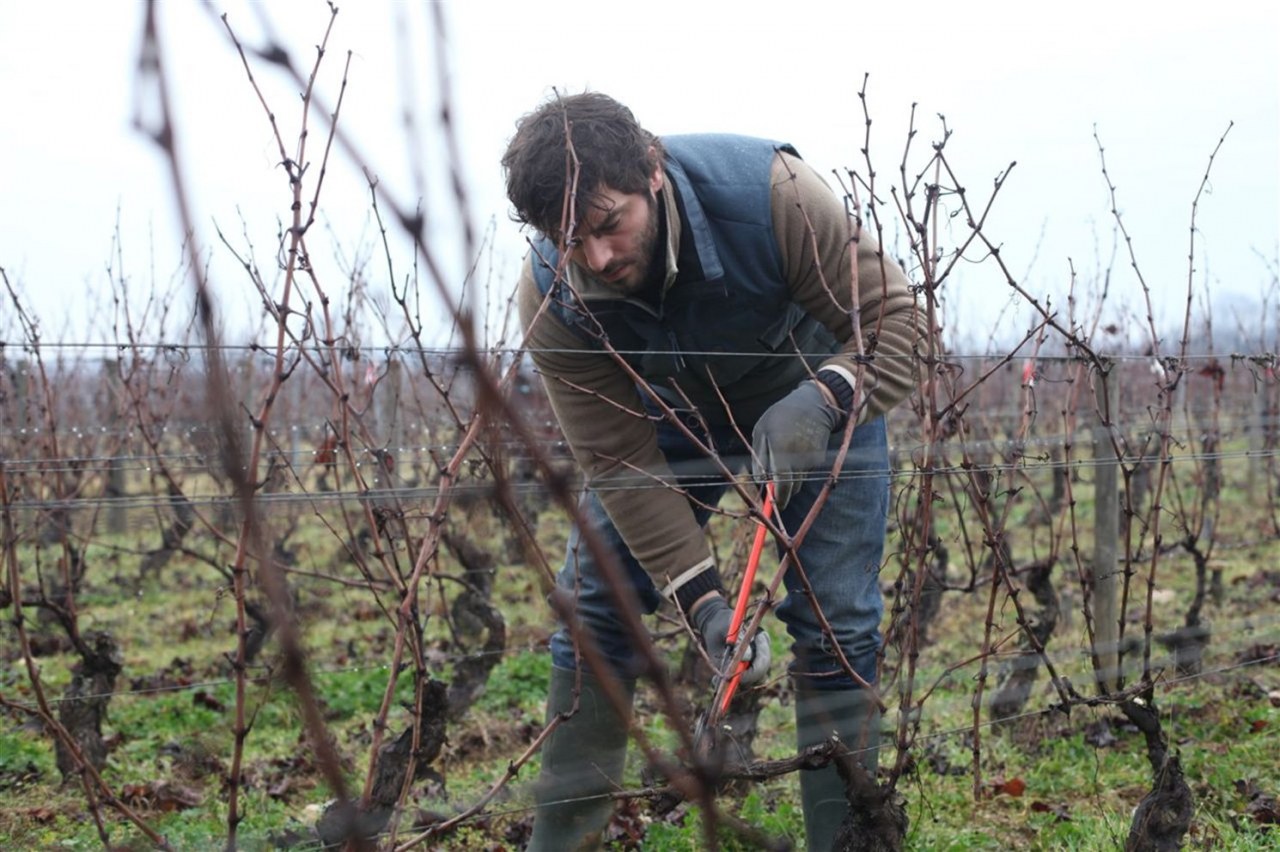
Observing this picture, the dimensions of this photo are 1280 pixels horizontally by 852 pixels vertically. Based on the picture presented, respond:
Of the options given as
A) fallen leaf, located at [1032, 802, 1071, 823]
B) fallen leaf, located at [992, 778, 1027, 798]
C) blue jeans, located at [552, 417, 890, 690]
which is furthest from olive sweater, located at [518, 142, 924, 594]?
fallen leaf, located at [992, 778, 1027, 798]

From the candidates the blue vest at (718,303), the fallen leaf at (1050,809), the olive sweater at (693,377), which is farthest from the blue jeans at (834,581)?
the fallen leaf at (1050,809)

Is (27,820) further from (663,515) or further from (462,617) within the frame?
(462,617)

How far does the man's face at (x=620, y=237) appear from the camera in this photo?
7.21 feet

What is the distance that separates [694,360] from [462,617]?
141 inches

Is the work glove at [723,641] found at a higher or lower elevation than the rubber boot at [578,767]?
higher

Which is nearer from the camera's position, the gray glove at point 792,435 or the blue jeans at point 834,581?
the gray glove at point 792,435

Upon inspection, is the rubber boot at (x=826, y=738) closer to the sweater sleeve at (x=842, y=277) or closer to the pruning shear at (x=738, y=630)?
the pruning shear at (x=738, y=630)

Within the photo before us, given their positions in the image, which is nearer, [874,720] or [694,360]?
[874,720]

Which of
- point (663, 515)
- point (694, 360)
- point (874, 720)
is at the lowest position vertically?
point (874, 720)

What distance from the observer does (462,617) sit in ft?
19.3

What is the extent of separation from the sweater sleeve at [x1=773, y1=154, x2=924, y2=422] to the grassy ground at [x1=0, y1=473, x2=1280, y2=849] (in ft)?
2.72

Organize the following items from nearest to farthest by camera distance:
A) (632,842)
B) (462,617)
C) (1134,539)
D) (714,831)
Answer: (714,831), (632,842), (462,617), (1134,539)

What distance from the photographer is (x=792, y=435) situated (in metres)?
2.26

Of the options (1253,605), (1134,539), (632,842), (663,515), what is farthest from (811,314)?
(1134,539)
